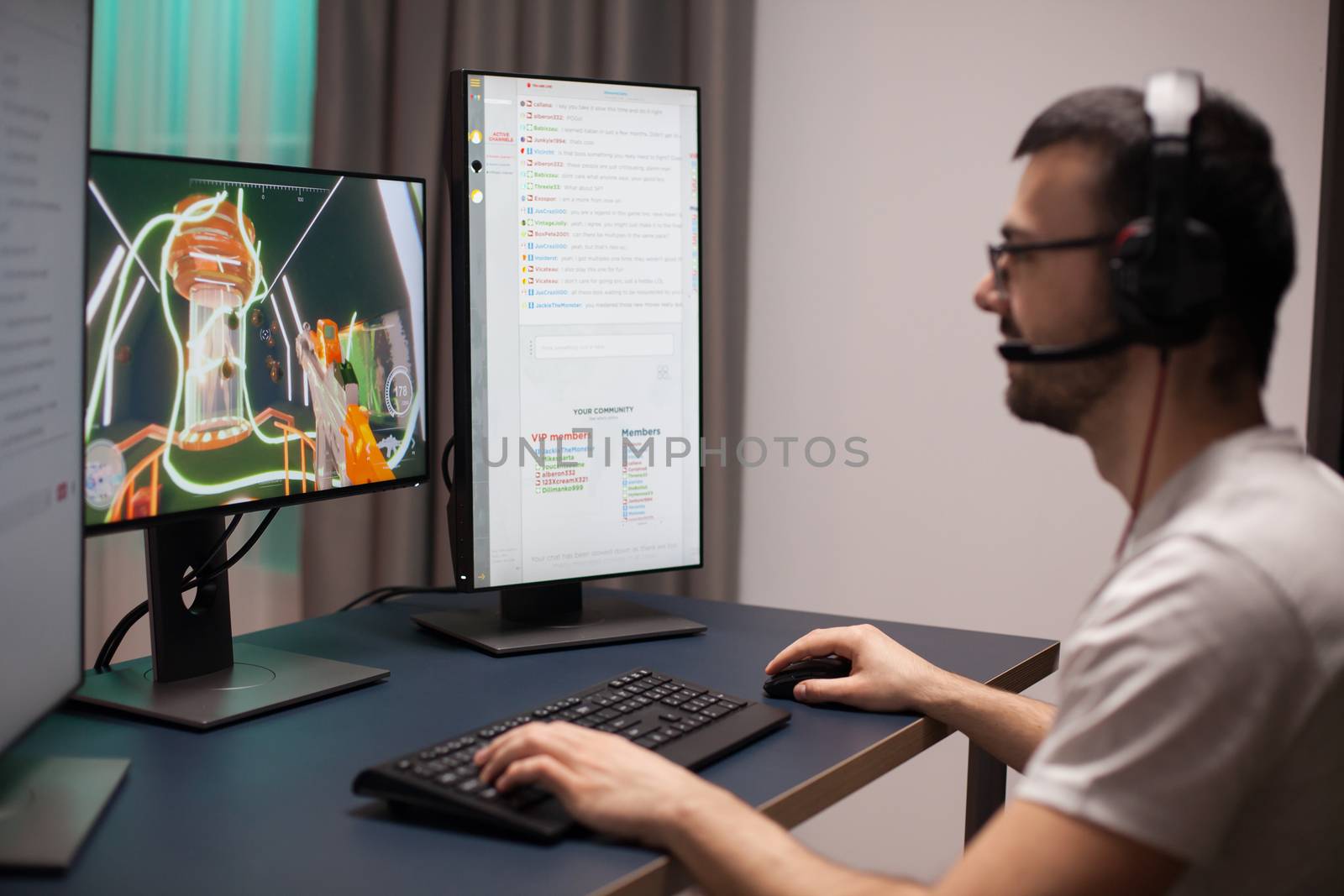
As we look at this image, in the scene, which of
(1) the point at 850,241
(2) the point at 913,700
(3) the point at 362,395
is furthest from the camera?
(1) the point at 850,241

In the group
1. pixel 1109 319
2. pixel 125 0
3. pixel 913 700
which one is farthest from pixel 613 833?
pixel 125 0

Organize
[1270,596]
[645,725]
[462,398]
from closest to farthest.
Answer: [1270,596]
[645,725]
[462,398]

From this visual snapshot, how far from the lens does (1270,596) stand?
703 millimetres

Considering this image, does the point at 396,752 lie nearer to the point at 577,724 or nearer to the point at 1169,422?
the point at 577,724

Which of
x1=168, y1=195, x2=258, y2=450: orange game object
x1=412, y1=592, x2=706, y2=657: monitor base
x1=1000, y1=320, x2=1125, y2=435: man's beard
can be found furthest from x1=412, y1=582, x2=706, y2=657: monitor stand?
x1=1000, y1=320, x2=1125, y2=435: man's beard

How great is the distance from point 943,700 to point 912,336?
114 centimetres

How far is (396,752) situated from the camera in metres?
1.04

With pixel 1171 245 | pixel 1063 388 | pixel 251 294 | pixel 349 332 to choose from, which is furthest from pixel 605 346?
pixel 1171 245

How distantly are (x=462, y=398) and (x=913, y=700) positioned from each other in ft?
2.08

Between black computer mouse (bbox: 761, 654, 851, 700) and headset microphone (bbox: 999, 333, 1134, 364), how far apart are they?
43 cm

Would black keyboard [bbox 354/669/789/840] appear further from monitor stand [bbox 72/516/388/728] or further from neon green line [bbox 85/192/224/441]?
neon green line [bbox 85/192/224/441]

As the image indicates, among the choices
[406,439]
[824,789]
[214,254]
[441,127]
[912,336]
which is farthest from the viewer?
[441,127]

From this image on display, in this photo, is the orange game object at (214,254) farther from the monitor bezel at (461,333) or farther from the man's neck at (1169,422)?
the man's neck at (1169,422)

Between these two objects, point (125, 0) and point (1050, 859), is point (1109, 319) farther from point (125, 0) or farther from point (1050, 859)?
point (125, 0)
